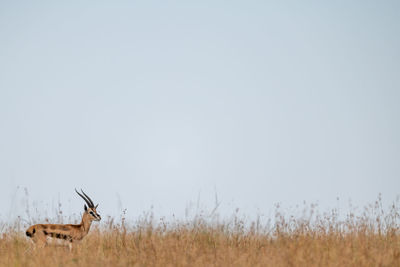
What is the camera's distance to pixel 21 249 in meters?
10.9

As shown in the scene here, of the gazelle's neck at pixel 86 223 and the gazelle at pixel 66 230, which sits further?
the gazelle's neck at pixel 86 223

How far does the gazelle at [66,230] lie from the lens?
1120 centimetres

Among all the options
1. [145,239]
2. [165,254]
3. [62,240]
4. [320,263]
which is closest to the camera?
[320,263]

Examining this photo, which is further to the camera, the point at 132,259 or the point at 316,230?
the point at 316,230

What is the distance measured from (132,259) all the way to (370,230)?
6.09 meters

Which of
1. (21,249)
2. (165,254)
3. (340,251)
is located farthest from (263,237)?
(21,249)

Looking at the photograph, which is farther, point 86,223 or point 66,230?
point 86,223

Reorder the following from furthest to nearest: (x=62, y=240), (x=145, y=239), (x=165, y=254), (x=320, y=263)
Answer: (x=62, y=240) → (x=145, y=239) → (x=165, y=254) → (x=320, y=263)

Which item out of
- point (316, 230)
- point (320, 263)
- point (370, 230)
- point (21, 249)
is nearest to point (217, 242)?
point (316, 230)

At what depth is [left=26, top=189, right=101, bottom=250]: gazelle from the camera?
11.2m

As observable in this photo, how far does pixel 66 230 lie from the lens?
11.6 metres

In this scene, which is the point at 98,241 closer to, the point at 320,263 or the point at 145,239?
the point at 145,239

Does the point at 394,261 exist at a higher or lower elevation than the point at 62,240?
lower

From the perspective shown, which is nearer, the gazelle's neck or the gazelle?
the gazelle
